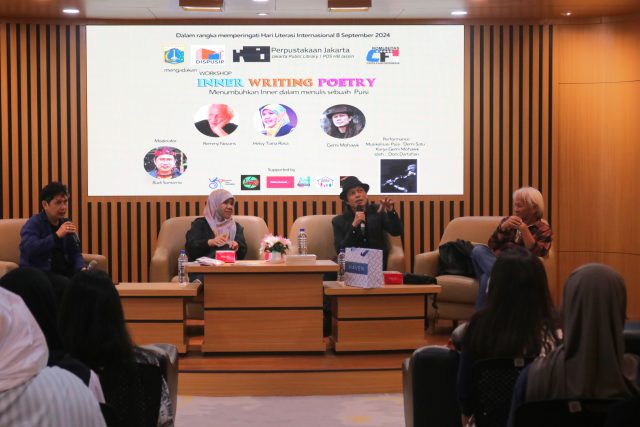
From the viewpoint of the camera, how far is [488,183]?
29.4ft

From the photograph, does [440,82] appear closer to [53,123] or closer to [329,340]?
[329,340]

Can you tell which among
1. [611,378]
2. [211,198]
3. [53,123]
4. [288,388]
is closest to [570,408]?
[611,378]

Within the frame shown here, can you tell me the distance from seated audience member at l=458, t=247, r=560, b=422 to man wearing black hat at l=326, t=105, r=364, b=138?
573cm

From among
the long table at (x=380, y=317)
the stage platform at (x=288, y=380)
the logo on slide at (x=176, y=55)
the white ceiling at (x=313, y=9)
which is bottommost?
the stage platform at (x=288, y=380)

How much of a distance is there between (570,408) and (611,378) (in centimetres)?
25

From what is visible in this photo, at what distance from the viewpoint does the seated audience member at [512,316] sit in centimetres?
306

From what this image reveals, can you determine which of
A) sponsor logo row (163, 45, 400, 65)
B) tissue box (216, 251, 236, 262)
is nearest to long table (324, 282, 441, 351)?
tissue box (216, 251, 236, 262)

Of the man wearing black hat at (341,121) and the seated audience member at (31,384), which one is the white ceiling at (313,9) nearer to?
the man wearing black hat at (341,121)

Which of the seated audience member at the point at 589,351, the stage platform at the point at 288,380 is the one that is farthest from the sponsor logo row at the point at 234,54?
the seated audience member at the point at 589,351

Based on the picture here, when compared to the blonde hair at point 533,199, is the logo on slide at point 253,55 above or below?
above

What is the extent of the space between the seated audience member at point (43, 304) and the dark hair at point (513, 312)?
139cm

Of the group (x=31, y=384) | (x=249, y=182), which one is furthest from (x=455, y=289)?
(x=31, y=384)

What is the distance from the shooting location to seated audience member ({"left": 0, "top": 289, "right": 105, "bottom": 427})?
186cm

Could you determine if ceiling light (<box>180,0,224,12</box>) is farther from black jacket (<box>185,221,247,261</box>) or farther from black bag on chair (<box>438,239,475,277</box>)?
Result: black bag on chair (<box>438,239,475,277</box>)
